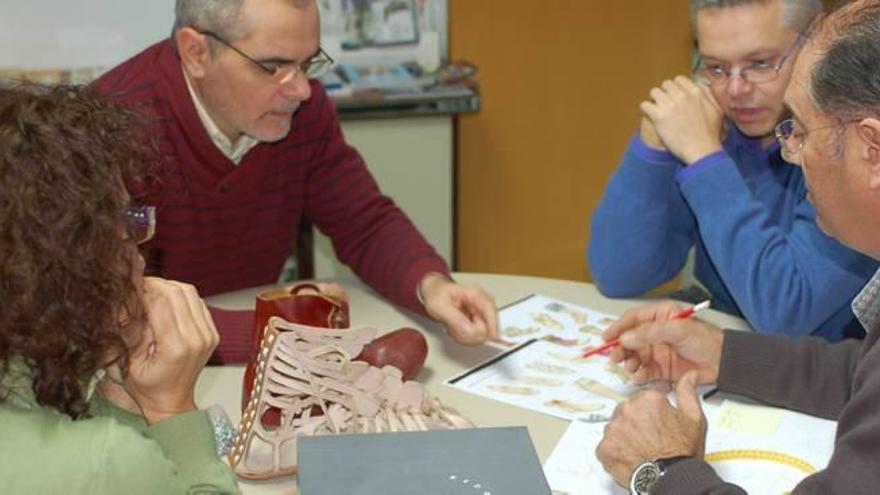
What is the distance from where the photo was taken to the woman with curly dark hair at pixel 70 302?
1086 millimetres

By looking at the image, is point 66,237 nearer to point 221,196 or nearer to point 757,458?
point 757,458

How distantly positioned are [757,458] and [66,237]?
0.92m

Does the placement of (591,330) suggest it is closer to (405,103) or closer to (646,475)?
(646,475)

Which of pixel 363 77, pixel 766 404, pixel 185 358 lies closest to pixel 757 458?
pixel 766 404

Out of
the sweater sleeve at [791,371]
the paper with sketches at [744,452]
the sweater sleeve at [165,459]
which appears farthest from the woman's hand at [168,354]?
the sweater sleeve at [791,371]

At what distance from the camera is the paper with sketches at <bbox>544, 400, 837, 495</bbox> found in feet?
4.68

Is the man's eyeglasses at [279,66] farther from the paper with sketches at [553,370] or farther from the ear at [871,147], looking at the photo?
the ear at [871,147]

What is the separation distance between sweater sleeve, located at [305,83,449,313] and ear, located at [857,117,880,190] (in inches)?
40.5

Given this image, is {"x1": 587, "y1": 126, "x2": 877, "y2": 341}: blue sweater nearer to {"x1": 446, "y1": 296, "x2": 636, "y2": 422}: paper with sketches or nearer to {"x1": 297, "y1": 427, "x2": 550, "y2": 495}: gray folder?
{"x1": 446, "y1": 296, "x2": 636, "y2": 422}: paper with sketches

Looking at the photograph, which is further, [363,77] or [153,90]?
[363,77]

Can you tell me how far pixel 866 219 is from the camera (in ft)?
4.59

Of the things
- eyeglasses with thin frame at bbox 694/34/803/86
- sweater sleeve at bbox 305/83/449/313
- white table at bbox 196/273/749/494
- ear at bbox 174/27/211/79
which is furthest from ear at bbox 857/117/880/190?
ear at bbox 174/27/211/79


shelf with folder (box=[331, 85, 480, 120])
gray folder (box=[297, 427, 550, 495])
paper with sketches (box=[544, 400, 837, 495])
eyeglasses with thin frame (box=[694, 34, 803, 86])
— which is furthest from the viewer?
shelf with folder (box=[331, 85, 480, 120])

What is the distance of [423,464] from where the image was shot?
127 centimetres
